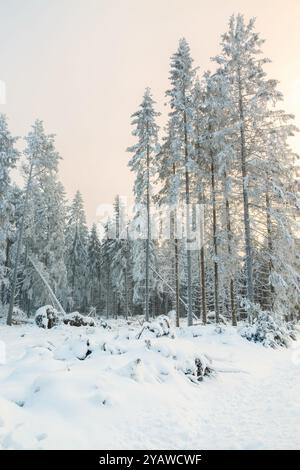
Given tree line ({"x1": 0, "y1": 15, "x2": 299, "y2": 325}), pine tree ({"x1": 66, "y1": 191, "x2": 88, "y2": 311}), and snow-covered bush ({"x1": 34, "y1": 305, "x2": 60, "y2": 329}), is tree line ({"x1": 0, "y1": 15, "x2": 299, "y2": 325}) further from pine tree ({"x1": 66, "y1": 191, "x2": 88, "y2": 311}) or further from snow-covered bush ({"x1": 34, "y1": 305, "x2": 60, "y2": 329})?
pine tree ({"x1": 66, "y1": 191, "x2": 88, "y2": 311})

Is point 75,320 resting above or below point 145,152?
below

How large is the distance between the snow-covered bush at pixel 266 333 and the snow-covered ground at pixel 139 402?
4184 mm

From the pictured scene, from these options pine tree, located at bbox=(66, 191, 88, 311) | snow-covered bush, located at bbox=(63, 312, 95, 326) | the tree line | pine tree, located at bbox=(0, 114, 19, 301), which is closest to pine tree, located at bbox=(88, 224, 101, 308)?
pine tree, located at bbox=(66, 191, 88, 311)

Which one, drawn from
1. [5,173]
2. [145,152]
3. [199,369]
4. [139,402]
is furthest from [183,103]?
[139,402]

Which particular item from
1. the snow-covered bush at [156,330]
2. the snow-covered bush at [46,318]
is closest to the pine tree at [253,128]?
the snow-covered bush at [156,330]

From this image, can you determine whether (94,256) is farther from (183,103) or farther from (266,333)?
(266,333)

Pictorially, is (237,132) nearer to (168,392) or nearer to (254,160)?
(254,160)

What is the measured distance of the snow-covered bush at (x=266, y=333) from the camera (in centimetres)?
1487

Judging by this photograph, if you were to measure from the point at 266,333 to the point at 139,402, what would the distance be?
9.77 metres

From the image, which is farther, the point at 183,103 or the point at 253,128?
the point at 183,103

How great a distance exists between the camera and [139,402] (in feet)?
22.2

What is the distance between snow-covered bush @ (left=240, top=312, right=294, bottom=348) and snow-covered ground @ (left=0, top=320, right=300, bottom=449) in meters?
4.18

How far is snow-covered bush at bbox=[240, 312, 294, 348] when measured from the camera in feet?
48.8
